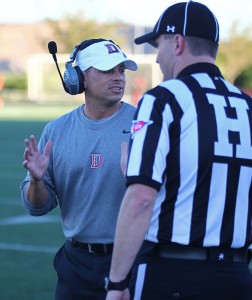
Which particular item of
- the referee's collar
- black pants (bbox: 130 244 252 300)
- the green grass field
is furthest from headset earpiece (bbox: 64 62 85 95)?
the green grass field

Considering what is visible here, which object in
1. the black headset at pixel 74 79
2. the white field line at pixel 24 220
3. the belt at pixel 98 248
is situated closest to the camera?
the belt at pixel 98 248

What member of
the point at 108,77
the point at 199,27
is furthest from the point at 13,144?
the point at 199,27

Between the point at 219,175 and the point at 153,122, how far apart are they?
0.35 metres

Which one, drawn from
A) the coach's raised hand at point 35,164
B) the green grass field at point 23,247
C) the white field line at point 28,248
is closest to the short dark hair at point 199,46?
the coach's raised hand at point 35,164

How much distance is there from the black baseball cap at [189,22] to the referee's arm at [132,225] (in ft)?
2.29

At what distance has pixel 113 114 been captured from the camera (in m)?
5.09

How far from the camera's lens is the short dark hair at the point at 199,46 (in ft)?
12.4

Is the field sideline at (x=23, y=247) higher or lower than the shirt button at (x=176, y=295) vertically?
lower

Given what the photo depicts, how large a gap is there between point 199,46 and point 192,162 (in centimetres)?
51

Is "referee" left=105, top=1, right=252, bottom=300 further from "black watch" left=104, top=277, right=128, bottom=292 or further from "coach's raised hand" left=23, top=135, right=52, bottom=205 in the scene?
"coach's raised hand" left=23, top=135, right=52, bottom=205

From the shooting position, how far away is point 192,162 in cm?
363

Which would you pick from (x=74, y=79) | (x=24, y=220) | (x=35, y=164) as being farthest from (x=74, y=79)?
(x=24, y=220)

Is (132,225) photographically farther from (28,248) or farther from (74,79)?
(28,248)

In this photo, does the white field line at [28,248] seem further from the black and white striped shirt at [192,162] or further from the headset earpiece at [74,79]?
the black and white striped shirt at [192,162]
